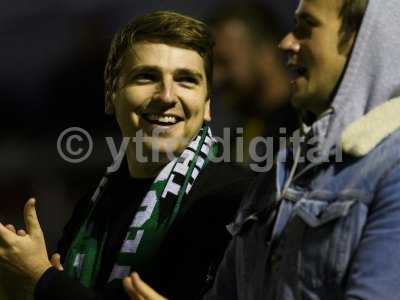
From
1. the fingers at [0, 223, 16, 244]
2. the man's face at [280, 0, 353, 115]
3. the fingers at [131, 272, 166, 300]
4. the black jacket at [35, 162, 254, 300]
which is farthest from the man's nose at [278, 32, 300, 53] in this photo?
the fingers at [0, 223, 16, 244]

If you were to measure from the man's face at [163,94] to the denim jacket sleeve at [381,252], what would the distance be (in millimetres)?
1026

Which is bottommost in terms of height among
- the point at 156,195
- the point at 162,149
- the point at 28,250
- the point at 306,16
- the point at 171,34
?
the point at 28,250

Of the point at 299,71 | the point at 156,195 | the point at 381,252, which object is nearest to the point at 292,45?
the point at 299,71

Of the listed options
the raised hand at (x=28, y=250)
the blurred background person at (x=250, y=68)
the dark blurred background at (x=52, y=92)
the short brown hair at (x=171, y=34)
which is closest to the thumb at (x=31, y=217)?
the raised hand at (x=28, y=250)

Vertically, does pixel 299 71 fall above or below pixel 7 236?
above

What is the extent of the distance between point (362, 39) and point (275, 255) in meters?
0.42

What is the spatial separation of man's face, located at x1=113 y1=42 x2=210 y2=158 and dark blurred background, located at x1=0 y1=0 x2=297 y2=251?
1690 millimetres

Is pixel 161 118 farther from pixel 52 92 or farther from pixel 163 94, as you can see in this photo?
pixel 52 92

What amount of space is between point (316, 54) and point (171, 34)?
866 mm

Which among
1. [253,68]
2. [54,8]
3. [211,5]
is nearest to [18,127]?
[54,8]

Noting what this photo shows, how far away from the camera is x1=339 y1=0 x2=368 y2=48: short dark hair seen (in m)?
1.94

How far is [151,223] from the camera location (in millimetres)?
2734

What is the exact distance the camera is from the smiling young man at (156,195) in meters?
2.63

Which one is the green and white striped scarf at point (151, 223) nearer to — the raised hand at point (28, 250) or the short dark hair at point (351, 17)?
the raised hand at point (28, 250)
